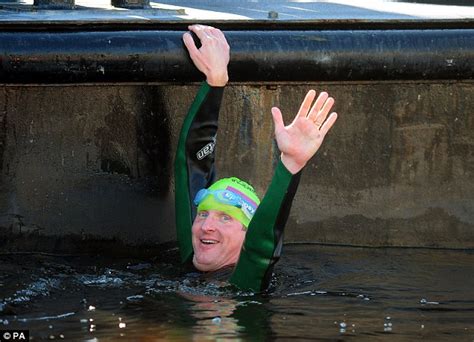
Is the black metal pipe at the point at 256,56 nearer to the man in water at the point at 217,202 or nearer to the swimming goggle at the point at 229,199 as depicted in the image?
the man in water at the point at 217,202

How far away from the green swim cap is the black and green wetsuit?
110 millimetres

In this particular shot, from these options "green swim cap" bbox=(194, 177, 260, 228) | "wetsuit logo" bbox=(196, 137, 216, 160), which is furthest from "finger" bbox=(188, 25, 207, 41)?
"green swim cap" bbox=(194, 177, 260, 228)

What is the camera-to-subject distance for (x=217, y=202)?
5832mm

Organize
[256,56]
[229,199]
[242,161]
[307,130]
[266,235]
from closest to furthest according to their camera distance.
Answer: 1. [307,130]
2. [266,235]
3. [229,199]
4. [256,56]
5. [242,161]

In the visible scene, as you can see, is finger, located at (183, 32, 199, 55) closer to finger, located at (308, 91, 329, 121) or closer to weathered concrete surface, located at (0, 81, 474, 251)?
Result: weathered concrete surface, located at (0, 81, 474, 251)

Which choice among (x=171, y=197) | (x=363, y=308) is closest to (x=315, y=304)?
(x=363, y=308)

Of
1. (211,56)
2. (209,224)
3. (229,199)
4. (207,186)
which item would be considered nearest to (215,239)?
(209,224)

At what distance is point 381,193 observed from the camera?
20.5 ft

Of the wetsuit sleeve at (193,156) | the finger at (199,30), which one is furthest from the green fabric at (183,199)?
the finger at (199,30)

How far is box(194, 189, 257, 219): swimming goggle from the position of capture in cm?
581

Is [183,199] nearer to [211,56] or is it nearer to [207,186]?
[207,186]

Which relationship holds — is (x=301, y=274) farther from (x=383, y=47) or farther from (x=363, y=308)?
(x=383, y=47)

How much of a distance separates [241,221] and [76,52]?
3.05 feet

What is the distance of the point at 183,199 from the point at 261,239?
0.64 meters
